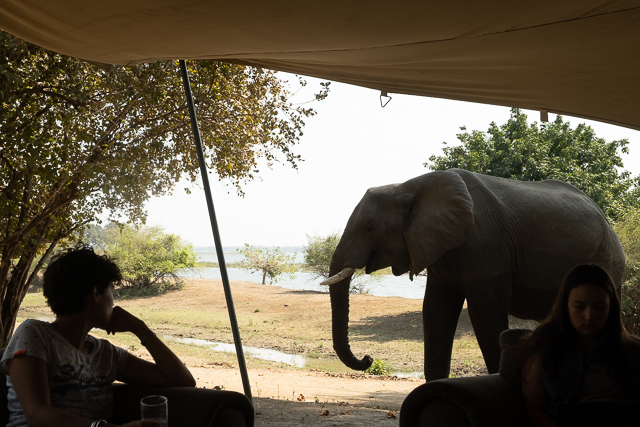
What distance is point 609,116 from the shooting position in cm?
318

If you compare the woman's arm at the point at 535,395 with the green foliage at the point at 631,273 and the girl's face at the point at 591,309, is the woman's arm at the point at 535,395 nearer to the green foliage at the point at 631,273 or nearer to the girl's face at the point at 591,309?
the girl's face at the point at 591,309

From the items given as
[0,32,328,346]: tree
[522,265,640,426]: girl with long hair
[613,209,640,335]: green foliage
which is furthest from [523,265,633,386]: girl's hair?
[613,209,640,335]: green foliage

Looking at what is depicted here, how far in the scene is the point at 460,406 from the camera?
5.68ft

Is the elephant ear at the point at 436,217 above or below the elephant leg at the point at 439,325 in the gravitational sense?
above

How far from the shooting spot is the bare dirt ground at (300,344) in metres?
4.98

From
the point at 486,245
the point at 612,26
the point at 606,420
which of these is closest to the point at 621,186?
the point at 486,245

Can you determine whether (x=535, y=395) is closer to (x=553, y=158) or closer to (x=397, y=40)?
(x=397, y=40)

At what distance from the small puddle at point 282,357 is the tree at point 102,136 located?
4.96 metres

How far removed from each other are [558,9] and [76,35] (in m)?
1.76

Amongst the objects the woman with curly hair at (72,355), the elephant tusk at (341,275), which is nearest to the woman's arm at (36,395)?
the woman with curly hair at (72,355)

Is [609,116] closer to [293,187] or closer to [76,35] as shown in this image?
[76,35]

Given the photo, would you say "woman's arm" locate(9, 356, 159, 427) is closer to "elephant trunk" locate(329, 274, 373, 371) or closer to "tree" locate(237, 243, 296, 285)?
"elephant trunk" locate(329, 274, 373, 371)

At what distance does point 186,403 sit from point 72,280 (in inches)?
19.6

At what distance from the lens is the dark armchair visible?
173 cm
